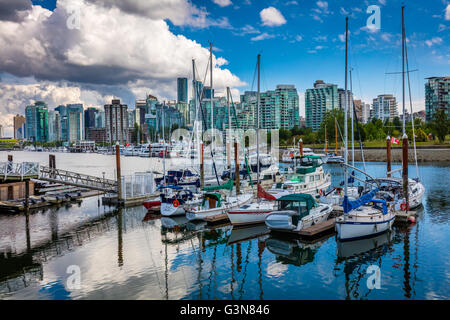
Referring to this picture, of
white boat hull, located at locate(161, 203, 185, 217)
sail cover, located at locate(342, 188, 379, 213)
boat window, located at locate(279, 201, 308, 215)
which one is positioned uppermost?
sail cover, located at locate(342, 188, 379, 213)

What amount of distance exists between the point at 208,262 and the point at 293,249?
5.35 meters

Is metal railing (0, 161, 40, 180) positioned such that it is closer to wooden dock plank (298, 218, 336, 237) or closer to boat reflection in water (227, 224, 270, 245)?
boat reflection in water (227, 224, 270, 245)

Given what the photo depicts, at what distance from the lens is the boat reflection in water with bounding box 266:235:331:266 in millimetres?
17984

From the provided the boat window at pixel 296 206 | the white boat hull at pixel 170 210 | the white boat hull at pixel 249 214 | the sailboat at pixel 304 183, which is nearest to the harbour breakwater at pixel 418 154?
the sailboat at pixel 304 183

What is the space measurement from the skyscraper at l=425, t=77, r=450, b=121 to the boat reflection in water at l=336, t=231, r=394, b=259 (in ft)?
502

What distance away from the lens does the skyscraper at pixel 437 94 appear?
148 m

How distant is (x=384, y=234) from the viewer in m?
21.6

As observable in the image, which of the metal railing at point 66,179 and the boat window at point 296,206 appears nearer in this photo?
the boat window at point 296,206

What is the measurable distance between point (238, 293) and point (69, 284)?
7636mm

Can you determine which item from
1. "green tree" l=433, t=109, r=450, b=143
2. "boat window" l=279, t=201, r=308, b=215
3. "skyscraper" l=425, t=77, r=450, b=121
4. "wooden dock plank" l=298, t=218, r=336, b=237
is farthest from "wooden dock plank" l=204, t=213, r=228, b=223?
"skyscraper" l=425, t=77, r=450, b=121

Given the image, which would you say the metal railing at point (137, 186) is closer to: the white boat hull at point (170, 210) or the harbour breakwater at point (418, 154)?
the white boat hull at point (170, 210)

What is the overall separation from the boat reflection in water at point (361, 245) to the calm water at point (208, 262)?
0.06 m
